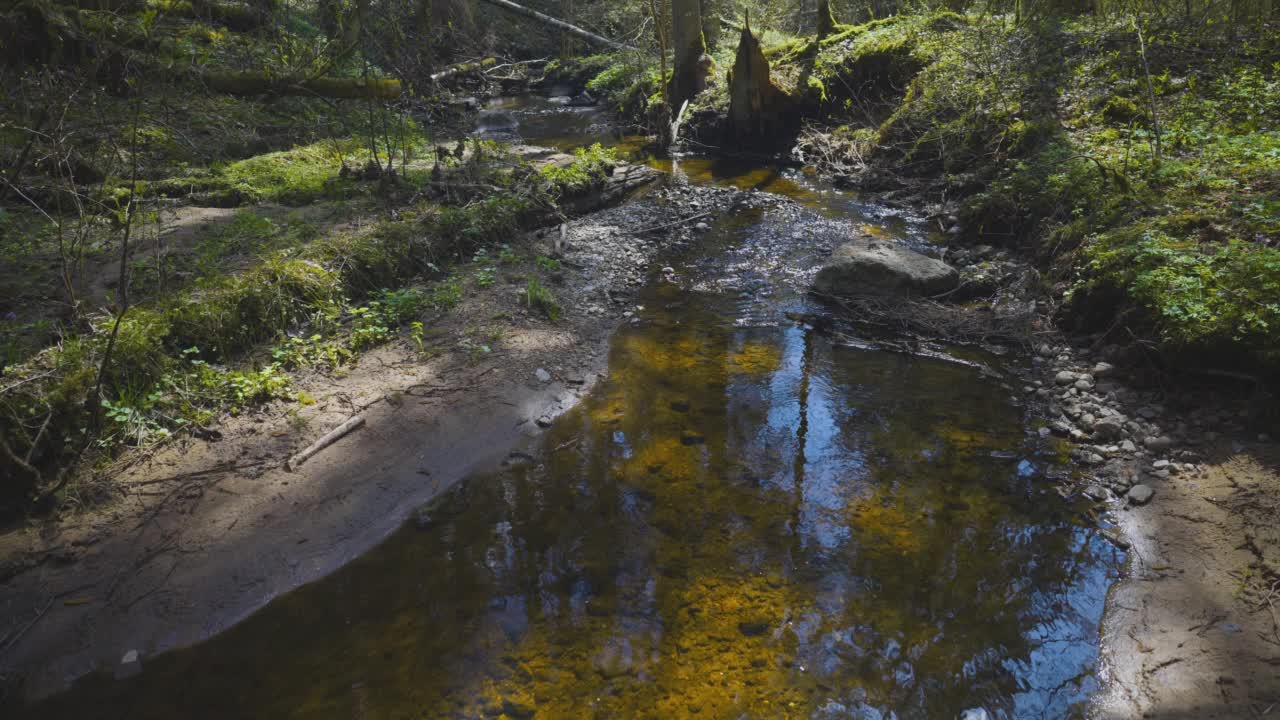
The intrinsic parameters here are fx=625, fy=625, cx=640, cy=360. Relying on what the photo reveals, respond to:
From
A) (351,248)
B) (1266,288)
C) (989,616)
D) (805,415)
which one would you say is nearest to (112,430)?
(351,248)

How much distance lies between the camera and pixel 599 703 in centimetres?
331

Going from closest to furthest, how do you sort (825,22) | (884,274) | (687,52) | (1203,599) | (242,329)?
(1203,599) < (242,329) < (884,274) < (825,22) < (687,52)

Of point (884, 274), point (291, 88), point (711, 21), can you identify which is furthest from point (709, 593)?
point (711, 21)

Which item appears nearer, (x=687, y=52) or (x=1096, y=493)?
(x=1096, y=493)

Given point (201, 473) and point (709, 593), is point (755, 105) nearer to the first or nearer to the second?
point (709, 593)

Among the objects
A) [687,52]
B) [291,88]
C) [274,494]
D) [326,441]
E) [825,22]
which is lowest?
[274,494]

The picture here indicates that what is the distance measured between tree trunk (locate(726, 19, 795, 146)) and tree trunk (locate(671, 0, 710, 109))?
1.73 m

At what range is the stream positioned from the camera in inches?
131

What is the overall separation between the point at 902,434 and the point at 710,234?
5.35m

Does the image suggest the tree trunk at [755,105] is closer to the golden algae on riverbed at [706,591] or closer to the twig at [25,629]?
the golden algae on riverbed at [706,591]

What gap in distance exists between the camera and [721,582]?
13.1 feet

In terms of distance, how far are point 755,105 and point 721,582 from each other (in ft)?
40.4

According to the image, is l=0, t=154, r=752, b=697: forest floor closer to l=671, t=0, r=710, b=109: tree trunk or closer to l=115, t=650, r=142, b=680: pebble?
l=115, t=650, r=142, b=680: pebble

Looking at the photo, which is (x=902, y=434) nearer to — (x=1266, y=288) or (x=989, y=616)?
(x=989, y=616)
